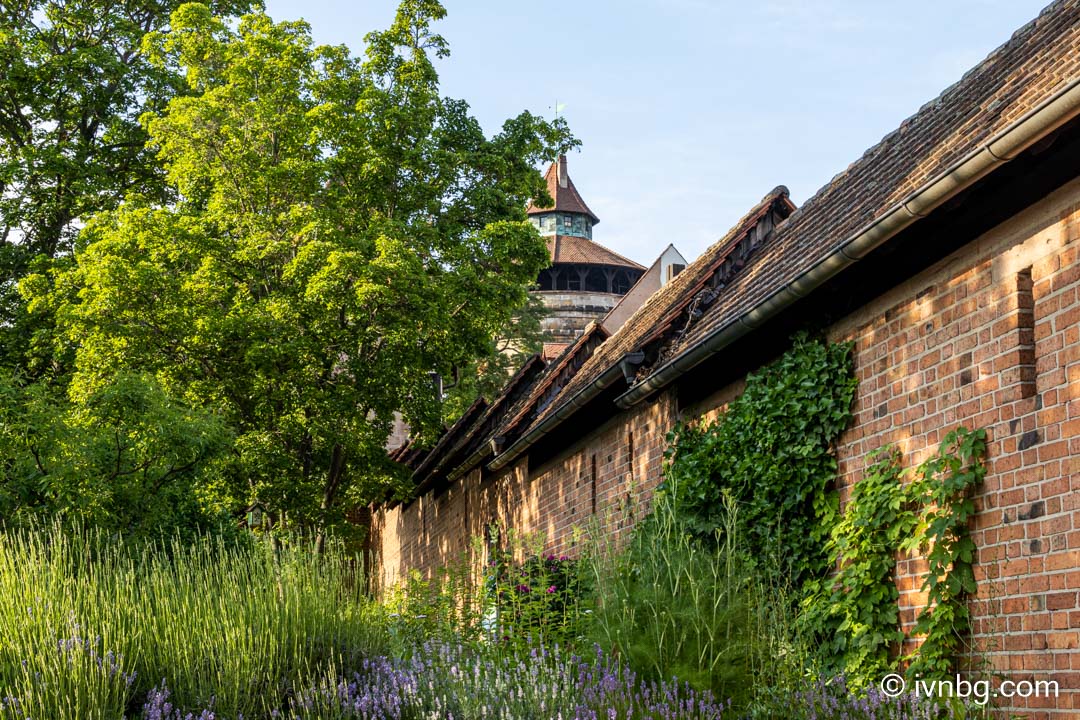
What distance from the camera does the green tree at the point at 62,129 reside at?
20.9m

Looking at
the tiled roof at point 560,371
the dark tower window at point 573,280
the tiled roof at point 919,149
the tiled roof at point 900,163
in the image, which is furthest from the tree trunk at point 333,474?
the dark tower window at point 573,280

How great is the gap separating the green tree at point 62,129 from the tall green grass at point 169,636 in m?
14.0

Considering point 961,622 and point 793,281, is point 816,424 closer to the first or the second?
point 793,281

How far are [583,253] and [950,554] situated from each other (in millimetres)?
68143

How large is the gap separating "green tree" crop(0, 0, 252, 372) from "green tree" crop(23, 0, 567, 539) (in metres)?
1.62

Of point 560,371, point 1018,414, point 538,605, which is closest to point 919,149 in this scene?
point 1018,414

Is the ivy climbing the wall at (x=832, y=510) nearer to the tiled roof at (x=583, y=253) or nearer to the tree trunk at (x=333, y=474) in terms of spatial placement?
the tree trunk at (x=333, y=474)

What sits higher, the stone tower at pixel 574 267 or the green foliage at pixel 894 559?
the stone tower at pixel 574 267

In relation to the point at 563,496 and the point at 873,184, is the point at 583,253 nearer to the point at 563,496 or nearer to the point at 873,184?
the point at 563,496

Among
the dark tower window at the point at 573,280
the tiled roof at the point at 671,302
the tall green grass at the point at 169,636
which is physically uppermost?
the dark tower window at the point at 573,280

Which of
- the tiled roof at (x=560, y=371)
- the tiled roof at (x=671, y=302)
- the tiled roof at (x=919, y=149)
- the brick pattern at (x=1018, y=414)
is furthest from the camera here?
the tiled roof at (x=560, y=371)

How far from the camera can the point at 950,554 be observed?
6.14 meters

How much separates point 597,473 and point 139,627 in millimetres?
6098

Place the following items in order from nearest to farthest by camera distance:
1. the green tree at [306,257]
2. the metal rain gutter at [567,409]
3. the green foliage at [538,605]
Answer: the green foliage at [538,605] < the metal rain gutter at [567,409] < the green tree at [306,257]
